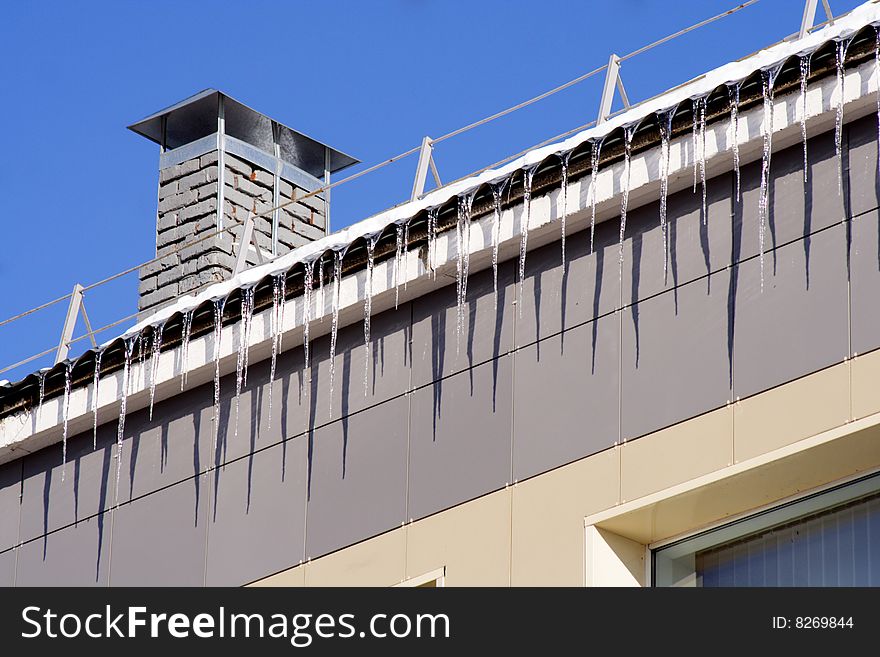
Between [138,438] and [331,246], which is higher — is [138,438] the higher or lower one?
the lower one

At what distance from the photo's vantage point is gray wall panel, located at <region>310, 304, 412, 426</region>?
472 inches

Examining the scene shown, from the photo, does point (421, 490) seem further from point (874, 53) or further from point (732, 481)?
point (874, 53)

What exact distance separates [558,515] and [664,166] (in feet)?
6.16

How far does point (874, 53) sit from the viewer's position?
410 inches

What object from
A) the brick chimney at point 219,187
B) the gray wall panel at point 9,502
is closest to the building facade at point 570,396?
the gray wall panel at point 9,502

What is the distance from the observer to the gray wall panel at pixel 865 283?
401 inches

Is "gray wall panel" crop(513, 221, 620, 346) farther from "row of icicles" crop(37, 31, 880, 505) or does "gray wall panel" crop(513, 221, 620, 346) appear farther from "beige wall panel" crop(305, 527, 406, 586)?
"beige wall panel" crop(305, 527, 406, 586)

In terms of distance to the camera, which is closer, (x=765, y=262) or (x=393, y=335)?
(x=765, y=262)

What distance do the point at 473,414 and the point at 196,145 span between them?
6.25 metres

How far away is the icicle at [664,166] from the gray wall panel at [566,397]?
0.45m

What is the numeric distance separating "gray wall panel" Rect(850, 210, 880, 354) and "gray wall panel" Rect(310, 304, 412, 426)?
274 cm

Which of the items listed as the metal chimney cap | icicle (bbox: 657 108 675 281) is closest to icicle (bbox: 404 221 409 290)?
icicle (bbox: 657 108 675 281)
